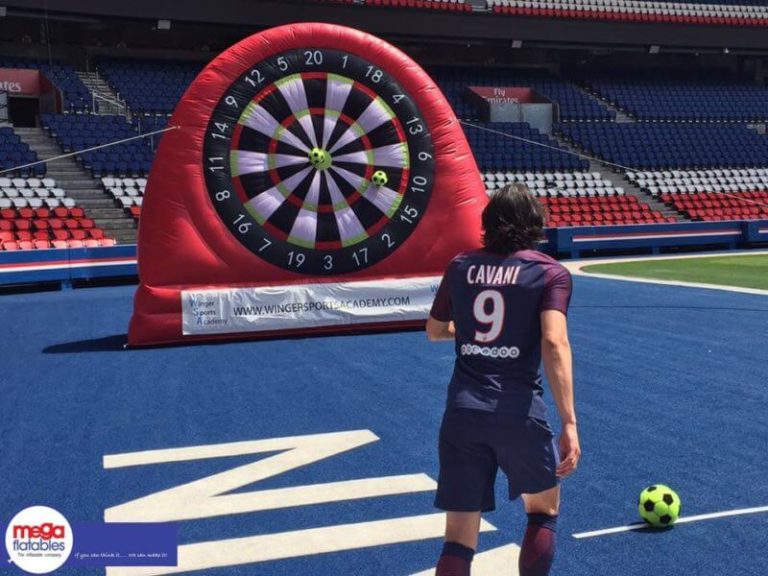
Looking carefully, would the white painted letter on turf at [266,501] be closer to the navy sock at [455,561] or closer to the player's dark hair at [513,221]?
the navy sock at [455,561]

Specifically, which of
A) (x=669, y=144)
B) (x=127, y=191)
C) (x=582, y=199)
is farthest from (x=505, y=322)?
(x=669, y=144)

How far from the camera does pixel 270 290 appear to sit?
9992 millimetres

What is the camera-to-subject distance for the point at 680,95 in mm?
38750

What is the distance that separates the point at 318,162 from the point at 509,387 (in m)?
7.83

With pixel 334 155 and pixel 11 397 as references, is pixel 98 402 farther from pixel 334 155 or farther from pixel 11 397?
pixel 334 155

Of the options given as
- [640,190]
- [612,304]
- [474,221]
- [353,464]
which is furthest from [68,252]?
[640,190]

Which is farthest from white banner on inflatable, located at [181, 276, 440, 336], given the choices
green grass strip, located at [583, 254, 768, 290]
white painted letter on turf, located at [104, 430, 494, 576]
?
green grass strip, located at [583, 254, 768, 290]

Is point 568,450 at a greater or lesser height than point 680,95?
lesser

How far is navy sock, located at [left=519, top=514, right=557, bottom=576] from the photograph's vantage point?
2963 mm

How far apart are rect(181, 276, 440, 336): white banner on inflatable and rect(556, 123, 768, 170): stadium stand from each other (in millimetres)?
23129

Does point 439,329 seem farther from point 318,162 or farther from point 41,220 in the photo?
point 41,220

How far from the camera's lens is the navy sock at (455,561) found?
2.90 m

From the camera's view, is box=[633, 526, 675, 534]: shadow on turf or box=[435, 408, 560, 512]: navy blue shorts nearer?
box=[435, 408, 560, 512]: navy blue shorts

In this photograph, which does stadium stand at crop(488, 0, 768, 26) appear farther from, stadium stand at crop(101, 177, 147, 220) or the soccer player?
the soccer player
